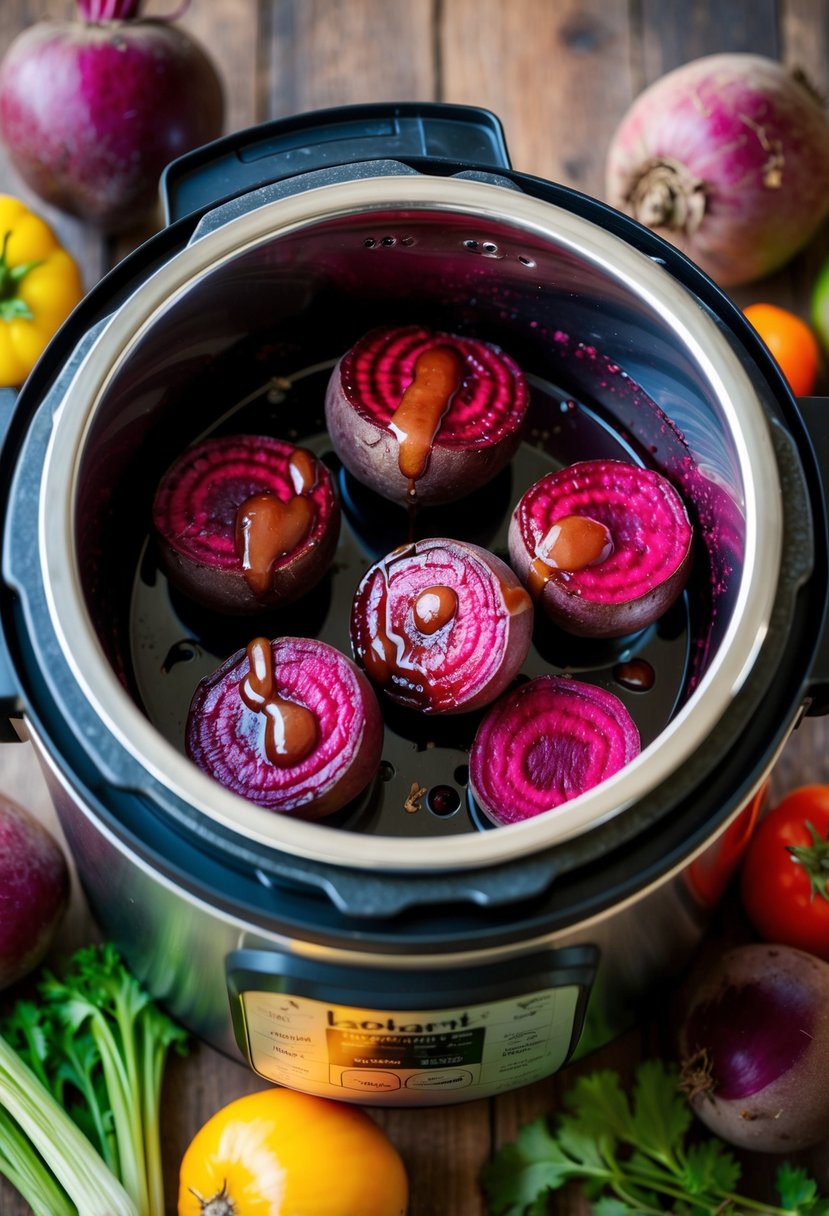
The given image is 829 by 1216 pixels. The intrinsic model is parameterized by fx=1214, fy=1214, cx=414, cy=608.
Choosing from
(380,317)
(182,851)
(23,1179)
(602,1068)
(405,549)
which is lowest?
(23,1179)

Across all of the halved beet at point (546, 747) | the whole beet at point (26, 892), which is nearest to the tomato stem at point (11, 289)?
the whole beet at point (26, 892)

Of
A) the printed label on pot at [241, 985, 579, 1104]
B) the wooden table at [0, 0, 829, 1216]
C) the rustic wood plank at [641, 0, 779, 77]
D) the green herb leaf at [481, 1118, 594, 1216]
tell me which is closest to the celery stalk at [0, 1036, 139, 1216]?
the printed label on pot at [241, 985, 579, 1104]

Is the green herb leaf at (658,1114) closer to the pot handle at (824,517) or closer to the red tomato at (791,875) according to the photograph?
the red tomato at (791,875)

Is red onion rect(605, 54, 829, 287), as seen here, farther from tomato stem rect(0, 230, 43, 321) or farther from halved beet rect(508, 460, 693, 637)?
tomato stem rect(0, 230, 43, 321)

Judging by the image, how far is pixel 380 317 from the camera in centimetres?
136

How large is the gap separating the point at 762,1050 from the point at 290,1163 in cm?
50

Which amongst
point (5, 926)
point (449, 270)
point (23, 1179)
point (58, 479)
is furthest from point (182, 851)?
point (449, 270)

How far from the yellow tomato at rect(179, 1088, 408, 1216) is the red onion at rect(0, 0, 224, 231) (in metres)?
1.17

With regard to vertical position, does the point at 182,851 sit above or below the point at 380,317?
below

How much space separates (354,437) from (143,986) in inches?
25.4

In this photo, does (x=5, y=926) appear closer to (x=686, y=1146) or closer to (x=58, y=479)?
(x=58, y=479)

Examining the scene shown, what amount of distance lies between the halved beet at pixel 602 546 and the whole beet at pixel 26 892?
616mm

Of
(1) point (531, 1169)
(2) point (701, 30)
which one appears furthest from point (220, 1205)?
(2) point (701, 30)

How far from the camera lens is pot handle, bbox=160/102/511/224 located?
121cm
